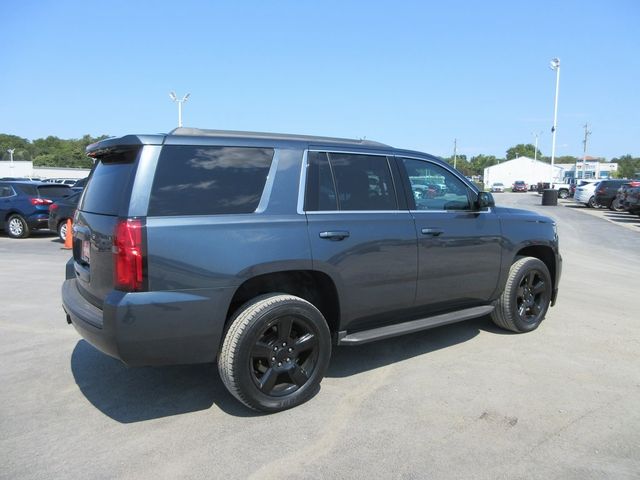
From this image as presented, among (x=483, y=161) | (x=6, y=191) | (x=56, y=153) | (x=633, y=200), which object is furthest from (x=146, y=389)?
(x=483, y=161)

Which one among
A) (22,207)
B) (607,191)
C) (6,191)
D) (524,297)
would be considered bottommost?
(524,297)

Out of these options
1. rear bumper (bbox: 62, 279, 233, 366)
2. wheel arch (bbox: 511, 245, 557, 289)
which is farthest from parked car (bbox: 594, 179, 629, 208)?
rear bumper (bbox: 62, 279, 233, 366)

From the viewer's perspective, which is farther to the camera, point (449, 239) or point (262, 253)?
point (449, 239)

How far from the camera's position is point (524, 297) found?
5449 mm

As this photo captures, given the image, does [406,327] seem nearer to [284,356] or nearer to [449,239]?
[449,239]

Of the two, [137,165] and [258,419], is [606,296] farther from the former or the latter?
[137,165]

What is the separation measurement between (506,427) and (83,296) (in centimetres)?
314

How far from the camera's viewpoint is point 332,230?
12.5ft

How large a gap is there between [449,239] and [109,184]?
2836mm

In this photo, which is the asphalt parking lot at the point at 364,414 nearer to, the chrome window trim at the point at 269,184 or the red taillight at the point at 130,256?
the red taillight at the point at 130,256

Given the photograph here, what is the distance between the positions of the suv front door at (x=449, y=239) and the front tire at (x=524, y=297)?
30 centimetres

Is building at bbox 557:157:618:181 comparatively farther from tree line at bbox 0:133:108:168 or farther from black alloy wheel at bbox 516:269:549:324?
black alloy wheel at bbox 516:269:549:324

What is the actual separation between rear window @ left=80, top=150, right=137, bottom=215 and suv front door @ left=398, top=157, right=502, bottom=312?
2284 mm

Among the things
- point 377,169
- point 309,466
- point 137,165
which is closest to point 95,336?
point 137,165
